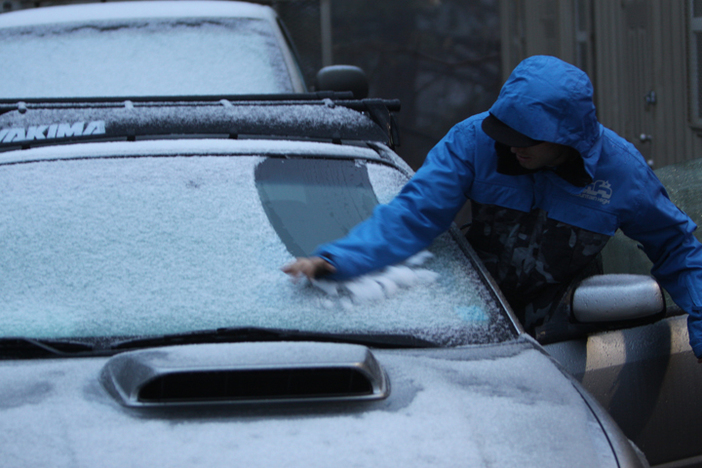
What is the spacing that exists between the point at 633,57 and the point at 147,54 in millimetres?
4862

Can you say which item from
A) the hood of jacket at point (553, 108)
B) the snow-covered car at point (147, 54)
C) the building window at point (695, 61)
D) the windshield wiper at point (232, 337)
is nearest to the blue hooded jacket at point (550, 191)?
the hood of jacket at point (553, 108)


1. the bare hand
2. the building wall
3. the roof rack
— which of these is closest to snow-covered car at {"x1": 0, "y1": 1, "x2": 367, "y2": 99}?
the roof rack

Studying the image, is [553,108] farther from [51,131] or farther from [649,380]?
[51,131]

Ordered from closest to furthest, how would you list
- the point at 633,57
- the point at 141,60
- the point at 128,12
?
1. the point at 141,60
2. the point at 128,12
3. the point at 633,57

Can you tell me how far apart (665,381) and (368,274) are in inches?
39.5

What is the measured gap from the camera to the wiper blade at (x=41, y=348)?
1.89m

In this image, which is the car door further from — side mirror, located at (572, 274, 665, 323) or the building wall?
the building wall

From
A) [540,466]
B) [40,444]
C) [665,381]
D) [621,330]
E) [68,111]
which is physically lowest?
[665,381]

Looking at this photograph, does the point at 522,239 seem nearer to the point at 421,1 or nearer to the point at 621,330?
the point at 621,330

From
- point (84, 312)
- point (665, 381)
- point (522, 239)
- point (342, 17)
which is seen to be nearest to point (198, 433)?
point (84, 312)

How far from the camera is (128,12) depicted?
177 inches

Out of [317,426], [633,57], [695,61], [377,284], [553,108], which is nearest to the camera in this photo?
[317,426]

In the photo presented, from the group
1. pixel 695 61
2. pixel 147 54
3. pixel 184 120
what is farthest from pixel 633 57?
pixel 184 120

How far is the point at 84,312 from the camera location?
6.48 ft
